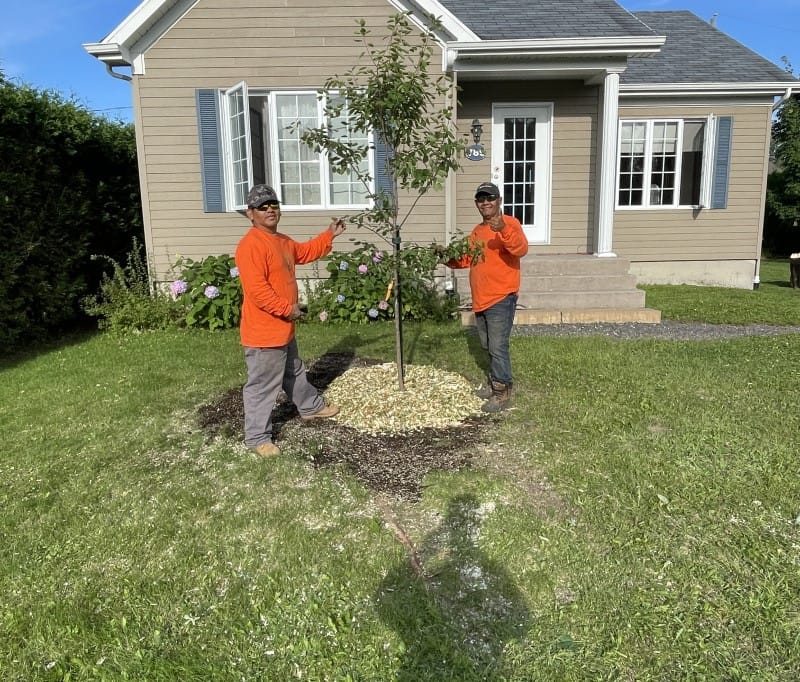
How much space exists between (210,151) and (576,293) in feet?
18.1

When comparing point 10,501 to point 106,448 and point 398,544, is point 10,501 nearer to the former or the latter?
point 106,448

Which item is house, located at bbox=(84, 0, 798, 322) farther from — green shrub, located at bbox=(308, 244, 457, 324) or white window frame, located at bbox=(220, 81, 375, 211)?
green shrub, located at bbox=(308, 244, 457, 324)

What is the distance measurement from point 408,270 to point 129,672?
3.08m

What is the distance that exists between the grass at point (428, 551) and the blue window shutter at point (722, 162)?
6.89 m

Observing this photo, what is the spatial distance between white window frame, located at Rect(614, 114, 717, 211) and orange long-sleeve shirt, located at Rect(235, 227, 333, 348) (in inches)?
332

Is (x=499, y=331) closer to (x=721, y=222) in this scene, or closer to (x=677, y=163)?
(x=677, y=163)

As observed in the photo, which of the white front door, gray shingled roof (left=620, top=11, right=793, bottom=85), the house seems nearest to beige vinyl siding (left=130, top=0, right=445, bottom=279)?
the house

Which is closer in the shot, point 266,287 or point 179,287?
point 266,287

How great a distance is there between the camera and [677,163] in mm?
10898

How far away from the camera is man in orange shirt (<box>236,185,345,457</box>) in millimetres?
3752

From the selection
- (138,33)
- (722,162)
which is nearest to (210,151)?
(138,33)

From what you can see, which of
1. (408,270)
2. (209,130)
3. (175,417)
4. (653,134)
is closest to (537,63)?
(653,134)

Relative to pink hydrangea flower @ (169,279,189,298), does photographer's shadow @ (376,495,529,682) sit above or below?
below

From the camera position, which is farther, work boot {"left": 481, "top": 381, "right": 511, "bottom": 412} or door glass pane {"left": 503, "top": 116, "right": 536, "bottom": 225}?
door glass pane {"left": 503, "top": 116, "right": 536, "bottom": 225}
